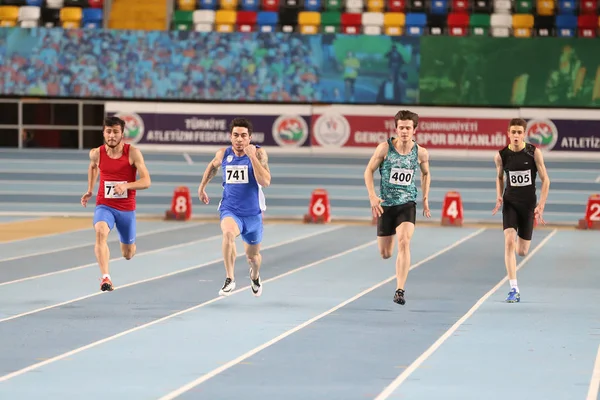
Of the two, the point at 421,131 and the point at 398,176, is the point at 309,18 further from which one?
the point at 398,176

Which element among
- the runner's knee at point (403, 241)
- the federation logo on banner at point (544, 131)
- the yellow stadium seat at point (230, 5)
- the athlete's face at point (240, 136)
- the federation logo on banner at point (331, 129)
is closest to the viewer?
the athlete's face at point (240, 136)

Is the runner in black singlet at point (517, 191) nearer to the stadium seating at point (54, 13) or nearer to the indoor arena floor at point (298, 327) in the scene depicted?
the indoor arena floor at point (298, 327)

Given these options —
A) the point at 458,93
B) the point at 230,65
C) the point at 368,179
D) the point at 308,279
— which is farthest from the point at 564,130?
the point at 368,179

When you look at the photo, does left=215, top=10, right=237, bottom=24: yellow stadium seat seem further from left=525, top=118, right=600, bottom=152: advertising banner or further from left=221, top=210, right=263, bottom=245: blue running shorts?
left=221, top=210, right=263, bottom=245: blue running shorts

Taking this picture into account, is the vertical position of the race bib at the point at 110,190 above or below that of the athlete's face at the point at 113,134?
below

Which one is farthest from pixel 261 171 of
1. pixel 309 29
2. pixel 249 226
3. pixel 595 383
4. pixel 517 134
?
pixel 309 29

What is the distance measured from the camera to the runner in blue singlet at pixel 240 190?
40.2ft

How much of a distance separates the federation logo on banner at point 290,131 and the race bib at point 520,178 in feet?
52.3

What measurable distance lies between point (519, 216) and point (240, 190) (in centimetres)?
283

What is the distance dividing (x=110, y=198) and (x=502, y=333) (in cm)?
416

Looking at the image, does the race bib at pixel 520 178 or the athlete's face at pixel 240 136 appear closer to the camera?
the athlete's face at pixel 240 136

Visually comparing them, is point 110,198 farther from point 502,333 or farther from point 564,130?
point 564,130

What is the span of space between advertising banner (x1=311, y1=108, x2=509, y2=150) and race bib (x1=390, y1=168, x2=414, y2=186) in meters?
15.8

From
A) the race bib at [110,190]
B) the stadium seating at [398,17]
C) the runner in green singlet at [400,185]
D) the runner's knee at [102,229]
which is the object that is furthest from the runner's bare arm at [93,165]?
the stadium seating at [398,17]
